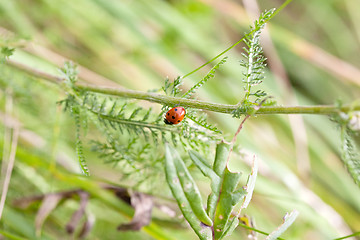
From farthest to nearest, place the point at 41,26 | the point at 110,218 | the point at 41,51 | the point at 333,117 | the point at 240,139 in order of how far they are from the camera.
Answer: the point at 41,26 → the point at 240,139 → the point at 41,51 → the point at 110,218 → the point at 333,117

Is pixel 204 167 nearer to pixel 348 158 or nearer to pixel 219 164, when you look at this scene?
pixel 219 164

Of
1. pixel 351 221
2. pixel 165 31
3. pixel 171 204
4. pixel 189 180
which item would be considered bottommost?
pixel 189 180

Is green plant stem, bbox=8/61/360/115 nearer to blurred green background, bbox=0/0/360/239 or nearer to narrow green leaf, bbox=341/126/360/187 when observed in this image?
narrow green leaf, bbox=341/126/360/187

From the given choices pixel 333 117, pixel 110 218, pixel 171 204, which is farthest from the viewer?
pixel 110 218

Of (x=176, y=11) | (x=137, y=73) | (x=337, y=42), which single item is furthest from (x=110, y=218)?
(x=337, y=42)

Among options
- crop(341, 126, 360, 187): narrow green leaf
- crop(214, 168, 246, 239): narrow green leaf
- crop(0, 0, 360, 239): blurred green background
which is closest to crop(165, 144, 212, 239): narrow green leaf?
crop(214, 168, 246, 239): narrow green leaf

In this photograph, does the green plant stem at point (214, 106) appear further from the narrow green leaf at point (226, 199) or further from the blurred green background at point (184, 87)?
the blurred green background at point (184, 87)

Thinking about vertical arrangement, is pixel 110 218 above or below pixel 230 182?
above

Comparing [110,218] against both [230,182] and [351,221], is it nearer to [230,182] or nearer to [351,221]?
[230,182]

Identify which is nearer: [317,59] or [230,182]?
[230,182]
